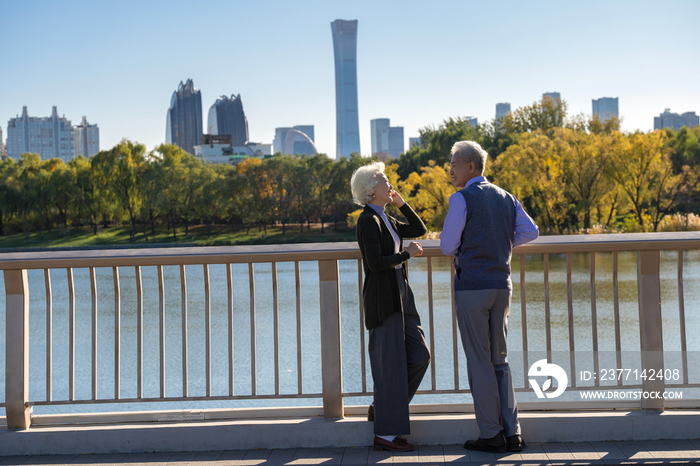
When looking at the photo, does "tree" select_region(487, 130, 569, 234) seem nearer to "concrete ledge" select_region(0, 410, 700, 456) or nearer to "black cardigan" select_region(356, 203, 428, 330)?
"concrete ledge" select_region(0, 410, 700, 456)

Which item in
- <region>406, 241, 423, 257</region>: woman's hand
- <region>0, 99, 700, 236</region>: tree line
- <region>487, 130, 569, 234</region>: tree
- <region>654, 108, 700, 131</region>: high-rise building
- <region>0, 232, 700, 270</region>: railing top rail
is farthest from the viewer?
<region>654, 108, 700, 131</region>: high-rise building

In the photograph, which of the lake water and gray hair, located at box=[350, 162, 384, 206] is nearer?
gray hair, located at box=[350, 162, 384, 206]

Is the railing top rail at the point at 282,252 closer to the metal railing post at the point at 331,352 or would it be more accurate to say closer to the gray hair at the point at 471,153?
the metal railing post at the point at 331,352

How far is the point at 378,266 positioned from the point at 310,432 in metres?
1.04

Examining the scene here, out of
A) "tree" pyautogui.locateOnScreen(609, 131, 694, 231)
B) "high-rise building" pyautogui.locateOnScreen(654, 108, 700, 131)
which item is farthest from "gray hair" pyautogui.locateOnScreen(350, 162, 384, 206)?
"high-rise building" pyautogui.locateOnScreen(654, 108, 700, 131)

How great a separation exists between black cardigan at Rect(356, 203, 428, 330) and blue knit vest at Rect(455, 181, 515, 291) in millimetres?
309

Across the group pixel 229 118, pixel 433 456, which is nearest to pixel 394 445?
pixel 433 456

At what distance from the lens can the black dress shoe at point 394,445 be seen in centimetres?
296

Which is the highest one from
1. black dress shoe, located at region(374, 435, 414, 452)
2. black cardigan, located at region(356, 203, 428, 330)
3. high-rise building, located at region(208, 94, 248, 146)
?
high-rise building, located at region(208, 94, 248, 146)

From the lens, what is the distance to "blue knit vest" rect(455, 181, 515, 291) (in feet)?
8.90

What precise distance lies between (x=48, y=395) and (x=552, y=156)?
32021 mm

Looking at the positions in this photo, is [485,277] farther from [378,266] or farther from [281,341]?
[281,341]

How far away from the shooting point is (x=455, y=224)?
8.95 feet

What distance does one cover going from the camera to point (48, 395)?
127 inches
